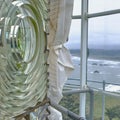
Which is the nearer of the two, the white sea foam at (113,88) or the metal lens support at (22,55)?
the metal lens support at (22,55)

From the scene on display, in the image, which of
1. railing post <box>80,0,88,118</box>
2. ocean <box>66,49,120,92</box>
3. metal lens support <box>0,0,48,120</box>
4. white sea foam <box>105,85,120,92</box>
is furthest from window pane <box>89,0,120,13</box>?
metal lens support <box>0,0,48,120</box>

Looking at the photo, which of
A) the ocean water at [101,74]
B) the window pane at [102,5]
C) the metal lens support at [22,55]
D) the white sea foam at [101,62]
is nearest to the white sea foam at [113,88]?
the ocean water at [101,74]

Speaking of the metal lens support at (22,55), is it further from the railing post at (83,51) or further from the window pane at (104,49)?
the railing post at (83,51)

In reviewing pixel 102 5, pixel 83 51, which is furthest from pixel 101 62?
pixel 102 5

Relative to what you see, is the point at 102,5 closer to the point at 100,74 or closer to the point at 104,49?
the point at 104,49

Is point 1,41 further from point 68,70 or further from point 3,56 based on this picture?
point 68,70

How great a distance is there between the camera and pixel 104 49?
412cm

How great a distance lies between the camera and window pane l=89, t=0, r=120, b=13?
3.96 m

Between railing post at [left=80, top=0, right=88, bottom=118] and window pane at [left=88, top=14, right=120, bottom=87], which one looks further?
railing post at [left=80, top=0, right=88, bottom=118]

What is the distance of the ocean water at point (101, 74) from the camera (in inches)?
158

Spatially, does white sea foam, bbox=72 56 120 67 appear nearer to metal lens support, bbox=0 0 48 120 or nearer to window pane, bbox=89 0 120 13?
window pane, bbox=89 0 120 13

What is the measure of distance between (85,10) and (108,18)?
1.24ft

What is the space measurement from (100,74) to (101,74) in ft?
0.05

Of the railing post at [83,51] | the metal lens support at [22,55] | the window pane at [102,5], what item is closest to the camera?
the metal lens support at [22,55]
